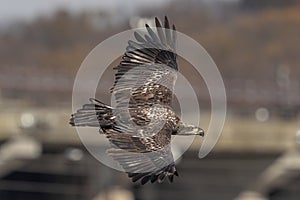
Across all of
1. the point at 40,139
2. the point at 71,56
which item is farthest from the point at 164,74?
the point at 71,56

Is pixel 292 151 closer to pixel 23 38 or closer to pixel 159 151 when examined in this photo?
pixel 159 151

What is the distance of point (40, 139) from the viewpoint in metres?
20.2

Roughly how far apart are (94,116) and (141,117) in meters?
0.15

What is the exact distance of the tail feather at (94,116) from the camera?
2.79m

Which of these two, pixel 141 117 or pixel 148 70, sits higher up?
pixel 148 70

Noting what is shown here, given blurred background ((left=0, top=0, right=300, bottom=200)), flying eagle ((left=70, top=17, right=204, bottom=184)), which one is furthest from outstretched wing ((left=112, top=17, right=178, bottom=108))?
blurred background ((left=0, top=0, right=300, bottom=200))

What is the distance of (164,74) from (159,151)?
0.40 meters

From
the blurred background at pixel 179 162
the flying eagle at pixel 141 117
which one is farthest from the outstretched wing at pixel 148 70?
the blurred background at pixel 179 162

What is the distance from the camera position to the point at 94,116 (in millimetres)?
2863

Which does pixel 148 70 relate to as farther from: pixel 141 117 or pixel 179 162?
pixel 179 162

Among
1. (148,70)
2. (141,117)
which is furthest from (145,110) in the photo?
(148,70)

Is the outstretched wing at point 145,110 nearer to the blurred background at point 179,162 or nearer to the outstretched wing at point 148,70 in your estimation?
the outstretched wing at point 148,70

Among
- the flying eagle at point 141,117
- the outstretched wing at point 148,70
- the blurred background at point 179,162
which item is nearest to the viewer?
the flying eagle at point 141,117

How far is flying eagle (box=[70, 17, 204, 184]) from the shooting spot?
2766 mm
